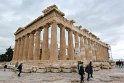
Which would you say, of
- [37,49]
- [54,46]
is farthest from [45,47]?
[37,49]

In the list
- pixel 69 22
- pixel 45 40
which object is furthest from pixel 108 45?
pixel 45 40

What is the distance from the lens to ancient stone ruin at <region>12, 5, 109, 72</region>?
24234 mm

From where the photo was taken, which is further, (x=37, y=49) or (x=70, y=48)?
(x=37, y=49)

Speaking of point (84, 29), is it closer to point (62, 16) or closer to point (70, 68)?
point (62, 16)

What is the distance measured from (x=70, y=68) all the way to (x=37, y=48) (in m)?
15.8

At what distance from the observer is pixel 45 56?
1247 inches

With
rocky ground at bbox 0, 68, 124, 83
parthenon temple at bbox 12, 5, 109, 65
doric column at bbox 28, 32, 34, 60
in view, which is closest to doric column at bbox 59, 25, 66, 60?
parthenon temple at bbox 12, 5, 109, 65

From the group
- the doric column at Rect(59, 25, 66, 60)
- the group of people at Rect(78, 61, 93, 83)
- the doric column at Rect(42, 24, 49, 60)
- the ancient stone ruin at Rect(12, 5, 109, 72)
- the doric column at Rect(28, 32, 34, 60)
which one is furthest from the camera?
the doric column at Rect(28, 32, 34, 60)

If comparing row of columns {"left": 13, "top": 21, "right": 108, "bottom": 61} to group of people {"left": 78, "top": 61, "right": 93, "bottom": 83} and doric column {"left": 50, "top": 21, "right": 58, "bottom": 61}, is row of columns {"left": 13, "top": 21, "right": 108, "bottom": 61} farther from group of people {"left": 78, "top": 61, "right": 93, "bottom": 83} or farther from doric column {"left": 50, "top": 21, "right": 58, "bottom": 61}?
group of people {"left": 78, "top": 61, "right": 93, "bottom": 83}

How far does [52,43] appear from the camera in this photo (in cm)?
2941

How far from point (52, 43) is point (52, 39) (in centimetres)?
79

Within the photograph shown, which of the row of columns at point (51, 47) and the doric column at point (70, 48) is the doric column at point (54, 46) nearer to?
the row of columns at point (51, 47)

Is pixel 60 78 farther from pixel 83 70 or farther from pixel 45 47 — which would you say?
pixel 45 47

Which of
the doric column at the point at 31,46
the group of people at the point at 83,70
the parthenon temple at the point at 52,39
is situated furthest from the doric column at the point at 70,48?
the group of people at the point at 83,70
